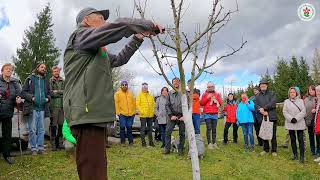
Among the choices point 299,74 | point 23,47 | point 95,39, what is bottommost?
point 95,39

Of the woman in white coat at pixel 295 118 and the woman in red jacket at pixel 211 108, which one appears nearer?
the woman in white coat at pixel 295 118

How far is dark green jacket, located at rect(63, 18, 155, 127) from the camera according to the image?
10.1ft

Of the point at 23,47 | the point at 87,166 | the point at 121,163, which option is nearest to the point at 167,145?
the point at 121,163

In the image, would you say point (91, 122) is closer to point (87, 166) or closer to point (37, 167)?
point (87, 166)

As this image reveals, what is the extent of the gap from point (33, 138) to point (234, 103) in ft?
22.3

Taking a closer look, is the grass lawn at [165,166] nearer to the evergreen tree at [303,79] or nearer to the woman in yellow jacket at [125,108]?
the woman in yellow jacket at [125,108]

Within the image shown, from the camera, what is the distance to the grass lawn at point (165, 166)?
7809 mm

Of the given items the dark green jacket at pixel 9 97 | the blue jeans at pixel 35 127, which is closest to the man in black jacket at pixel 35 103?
the blue jeans at pixel 35 127

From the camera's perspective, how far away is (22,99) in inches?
364

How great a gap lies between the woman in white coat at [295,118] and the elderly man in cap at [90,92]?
25.8 feet

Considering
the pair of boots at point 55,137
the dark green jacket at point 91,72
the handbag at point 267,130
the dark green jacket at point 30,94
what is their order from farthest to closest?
the handbag at point 267,130 < the pair of boots at point 55,137 < the dark green jacket at point 30,94 < the dark green jacket at point 91,72

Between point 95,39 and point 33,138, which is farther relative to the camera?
point 33,138

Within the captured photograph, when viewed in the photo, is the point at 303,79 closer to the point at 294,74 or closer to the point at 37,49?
the point at 294,74

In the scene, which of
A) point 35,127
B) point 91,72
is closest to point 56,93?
point 35,127
